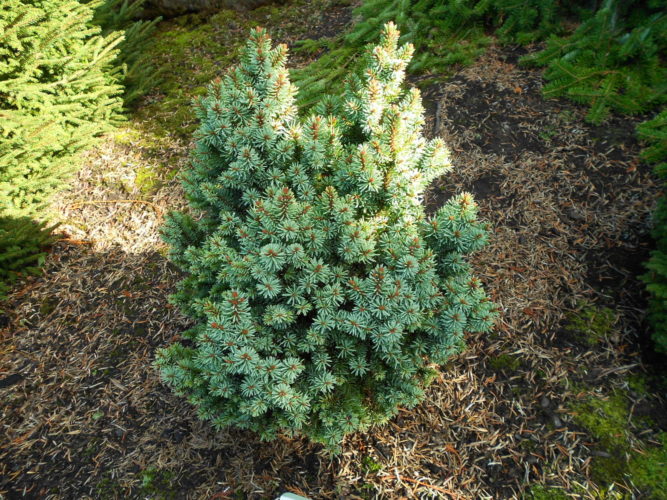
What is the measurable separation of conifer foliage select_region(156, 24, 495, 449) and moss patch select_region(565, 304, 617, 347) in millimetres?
1205

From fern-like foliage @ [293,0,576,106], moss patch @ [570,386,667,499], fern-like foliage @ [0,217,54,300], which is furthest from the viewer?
fern-like foliage @ [293,0,576,106]

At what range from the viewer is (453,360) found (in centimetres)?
294

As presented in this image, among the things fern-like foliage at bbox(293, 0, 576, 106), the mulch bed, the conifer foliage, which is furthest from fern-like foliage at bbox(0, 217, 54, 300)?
fern-like foliage at bbox(293, 0, 576, 106)

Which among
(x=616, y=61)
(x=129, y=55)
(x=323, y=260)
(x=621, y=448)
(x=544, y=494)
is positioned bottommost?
(x=544, y=494)

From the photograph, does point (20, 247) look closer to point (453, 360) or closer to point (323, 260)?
point (323, 260)

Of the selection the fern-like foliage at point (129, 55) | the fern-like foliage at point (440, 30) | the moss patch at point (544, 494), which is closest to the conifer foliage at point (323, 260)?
the moss patch at point (544, 494)

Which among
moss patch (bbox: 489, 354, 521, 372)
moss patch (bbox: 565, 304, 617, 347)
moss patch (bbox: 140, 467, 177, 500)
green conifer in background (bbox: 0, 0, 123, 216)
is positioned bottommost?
moss patch (bbox: 140, 467, 177, 500)

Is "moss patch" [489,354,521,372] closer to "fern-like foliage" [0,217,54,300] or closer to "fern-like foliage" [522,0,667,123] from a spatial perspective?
"fern-like foliage" [522,0,667,123]

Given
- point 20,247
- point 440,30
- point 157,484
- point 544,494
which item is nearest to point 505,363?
point 544,494

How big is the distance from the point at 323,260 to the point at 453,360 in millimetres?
1479

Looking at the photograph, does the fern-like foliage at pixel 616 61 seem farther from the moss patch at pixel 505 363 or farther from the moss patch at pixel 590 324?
the moss patch at pixel 505 363

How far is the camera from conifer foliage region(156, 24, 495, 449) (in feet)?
6.37

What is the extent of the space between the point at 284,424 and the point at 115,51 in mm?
5017

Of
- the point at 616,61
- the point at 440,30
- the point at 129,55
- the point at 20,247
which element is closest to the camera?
the point at 616,61
